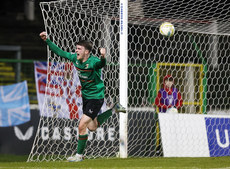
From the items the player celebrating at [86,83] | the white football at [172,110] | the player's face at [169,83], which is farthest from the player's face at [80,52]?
the player's face at [169,83]

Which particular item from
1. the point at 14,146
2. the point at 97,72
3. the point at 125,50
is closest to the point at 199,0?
the point at 125,50

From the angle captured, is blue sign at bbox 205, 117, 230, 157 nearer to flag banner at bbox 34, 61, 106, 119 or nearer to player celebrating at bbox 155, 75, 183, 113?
player celebrating at bbox 155, 75, 183, 113

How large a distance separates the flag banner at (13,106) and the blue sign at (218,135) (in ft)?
10.4

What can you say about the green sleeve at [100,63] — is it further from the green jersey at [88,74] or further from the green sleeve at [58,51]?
the green sleeve at [58,51]

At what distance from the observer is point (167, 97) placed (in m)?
9.87

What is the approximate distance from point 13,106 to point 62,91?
159 cm

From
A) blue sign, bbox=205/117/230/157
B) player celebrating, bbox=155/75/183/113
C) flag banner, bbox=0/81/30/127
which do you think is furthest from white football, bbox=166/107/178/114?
flag banner, bbox=0/81/30/127

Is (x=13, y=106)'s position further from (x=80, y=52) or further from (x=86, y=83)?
(x=80, y=52)

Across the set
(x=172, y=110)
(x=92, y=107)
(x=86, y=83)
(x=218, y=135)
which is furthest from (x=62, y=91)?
(x=218, y=135)

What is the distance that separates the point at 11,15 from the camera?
19.3m

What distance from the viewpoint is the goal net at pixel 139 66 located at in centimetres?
864

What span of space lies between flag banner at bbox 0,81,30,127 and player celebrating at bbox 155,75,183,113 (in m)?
2.31

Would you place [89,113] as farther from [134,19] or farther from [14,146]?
[14,146]

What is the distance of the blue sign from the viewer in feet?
30.3
